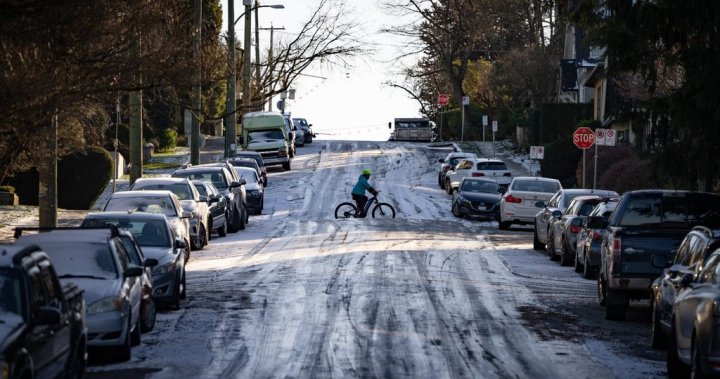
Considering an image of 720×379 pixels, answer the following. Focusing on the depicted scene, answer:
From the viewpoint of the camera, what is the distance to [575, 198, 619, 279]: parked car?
80.0ft

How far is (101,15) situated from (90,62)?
0.99m

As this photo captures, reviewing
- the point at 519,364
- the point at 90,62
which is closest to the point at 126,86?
the point at 90,62

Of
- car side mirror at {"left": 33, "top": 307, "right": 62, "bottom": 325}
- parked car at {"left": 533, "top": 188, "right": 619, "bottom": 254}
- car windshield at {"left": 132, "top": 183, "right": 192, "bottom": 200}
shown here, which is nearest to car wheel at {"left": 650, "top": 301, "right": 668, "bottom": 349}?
car side mirror at {"left": 33, "top": 307, "right": 62, "bottom": 325}

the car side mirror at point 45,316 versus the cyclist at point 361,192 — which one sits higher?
the car side mirror at point 45,316

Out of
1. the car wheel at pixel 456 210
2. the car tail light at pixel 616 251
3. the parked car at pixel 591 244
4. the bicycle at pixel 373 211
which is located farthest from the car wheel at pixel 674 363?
the car wheel at pixel 456 210

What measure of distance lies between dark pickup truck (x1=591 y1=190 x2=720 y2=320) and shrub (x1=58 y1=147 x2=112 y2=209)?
26067mm

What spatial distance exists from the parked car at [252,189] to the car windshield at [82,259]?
27024 millimetres

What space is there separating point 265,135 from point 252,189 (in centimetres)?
2149

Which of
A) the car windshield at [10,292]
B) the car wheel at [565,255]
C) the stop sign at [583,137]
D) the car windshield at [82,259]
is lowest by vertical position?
the car wheel at [565,255]

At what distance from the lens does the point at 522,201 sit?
127 feet

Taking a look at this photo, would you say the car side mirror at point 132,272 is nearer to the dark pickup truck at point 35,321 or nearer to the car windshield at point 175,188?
the dark pickup truck at point 35,321

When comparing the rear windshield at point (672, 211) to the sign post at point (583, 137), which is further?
the sign post at point (583, 137)

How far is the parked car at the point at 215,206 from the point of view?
33.1m

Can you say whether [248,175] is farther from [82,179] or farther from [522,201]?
[522,201]
